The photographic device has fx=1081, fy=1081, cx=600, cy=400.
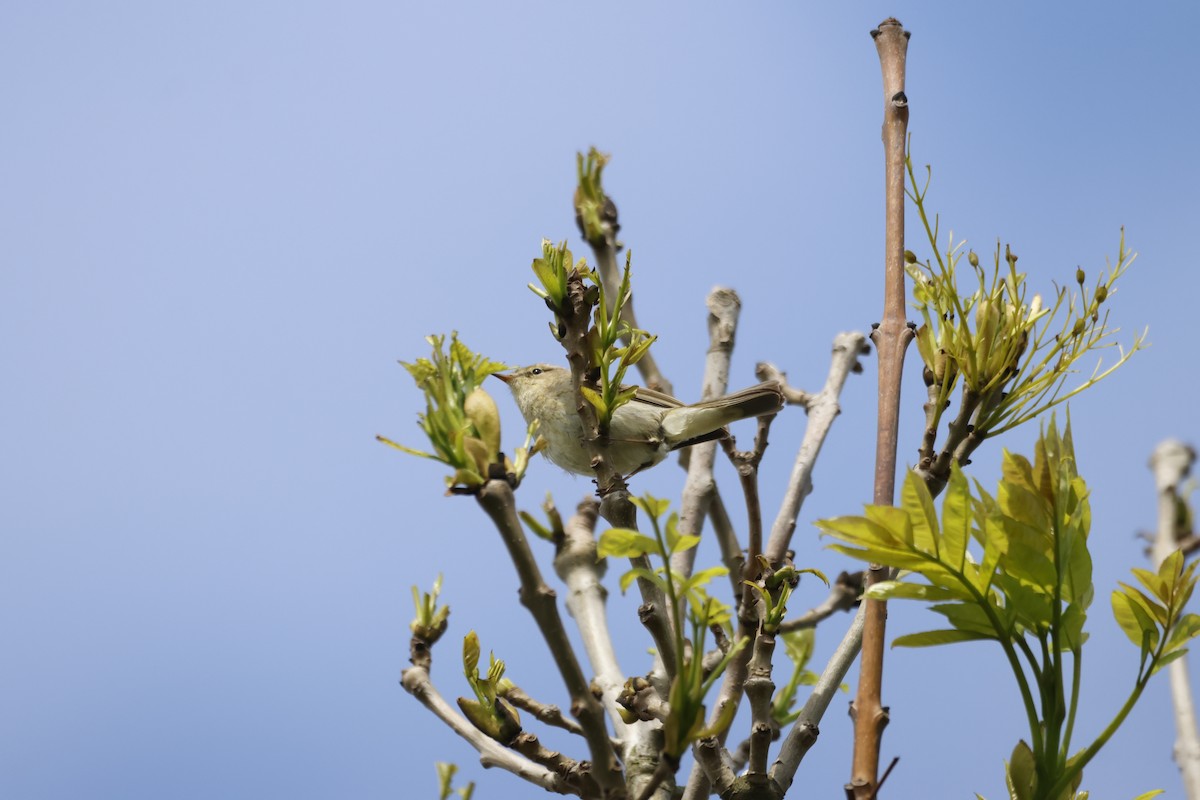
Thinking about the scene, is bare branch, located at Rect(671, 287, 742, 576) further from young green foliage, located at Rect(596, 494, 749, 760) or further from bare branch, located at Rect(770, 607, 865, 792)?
young green foliage, located at Rect(596, 494, 749, 760)

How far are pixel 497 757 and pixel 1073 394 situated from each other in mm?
1589

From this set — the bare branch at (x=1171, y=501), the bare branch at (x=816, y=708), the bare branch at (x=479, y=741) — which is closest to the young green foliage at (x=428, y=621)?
the bare branch at (x=479, y=741)

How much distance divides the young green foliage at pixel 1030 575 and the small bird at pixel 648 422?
7.15 feet

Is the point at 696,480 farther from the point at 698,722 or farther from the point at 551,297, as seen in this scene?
the point at 698,722

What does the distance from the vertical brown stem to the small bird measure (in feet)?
5.44

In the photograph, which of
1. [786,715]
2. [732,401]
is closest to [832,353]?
[732,401]

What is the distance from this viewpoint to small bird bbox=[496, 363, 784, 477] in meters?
3.96

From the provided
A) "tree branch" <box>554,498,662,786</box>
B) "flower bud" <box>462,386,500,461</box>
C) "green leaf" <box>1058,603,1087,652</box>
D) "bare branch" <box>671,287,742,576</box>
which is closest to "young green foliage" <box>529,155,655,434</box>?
"flower bud" <box>462,386,500,461</box>

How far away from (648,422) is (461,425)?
247 cm

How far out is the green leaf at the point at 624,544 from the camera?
147cm

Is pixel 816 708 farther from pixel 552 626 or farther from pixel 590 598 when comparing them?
pixel 590 598

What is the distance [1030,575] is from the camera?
60.1 inches

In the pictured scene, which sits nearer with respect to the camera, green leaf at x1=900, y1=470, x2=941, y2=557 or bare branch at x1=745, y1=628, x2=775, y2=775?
green leaf at x1=900, y1=470, x2=941, y2=557

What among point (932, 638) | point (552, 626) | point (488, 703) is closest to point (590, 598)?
point (488, 703)
